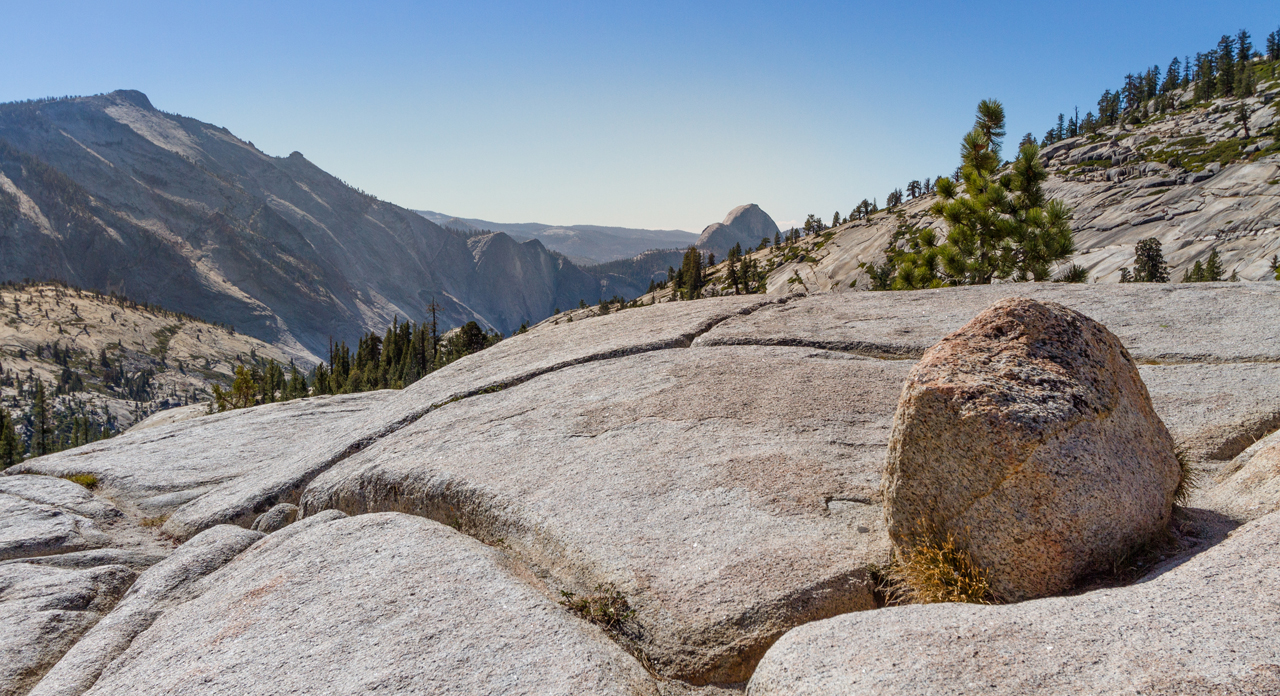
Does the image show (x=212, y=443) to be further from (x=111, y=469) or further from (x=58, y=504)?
(x=58, y=504)

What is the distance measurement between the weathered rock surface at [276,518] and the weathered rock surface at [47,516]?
107 inches

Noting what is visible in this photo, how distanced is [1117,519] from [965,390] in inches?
68.9

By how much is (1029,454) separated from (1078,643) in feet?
5.92

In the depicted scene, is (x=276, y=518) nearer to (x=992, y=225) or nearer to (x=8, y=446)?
(x=992, y=225)

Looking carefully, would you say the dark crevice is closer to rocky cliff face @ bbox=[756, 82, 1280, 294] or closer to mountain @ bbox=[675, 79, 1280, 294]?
rocky cliff face @ bbox=[756, 82, 1280, 294]

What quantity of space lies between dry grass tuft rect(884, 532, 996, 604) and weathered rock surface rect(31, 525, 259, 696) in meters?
8.43

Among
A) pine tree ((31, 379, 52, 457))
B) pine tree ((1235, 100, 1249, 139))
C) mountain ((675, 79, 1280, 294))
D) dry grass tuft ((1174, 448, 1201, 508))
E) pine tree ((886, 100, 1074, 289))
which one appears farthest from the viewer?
pine tree ((1235, 100, 1249, 139))

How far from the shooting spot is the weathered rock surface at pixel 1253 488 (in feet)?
21.4

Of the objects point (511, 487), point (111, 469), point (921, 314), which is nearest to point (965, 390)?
point (511, 487)

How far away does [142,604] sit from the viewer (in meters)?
8.59

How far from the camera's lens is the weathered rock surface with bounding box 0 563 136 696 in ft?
25.0

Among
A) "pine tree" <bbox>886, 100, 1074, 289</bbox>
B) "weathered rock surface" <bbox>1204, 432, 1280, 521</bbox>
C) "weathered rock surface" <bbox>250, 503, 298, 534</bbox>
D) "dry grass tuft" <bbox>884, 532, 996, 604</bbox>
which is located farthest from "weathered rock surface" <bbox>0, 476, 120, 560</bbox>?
"pine tree" <bbox>886, 100, 1074, 289</bbox>

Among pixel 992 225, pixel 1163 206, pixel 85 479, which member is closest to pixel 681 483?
pixel 85 479

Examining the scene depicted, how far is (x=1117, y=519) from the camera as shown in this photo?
6070 mm
